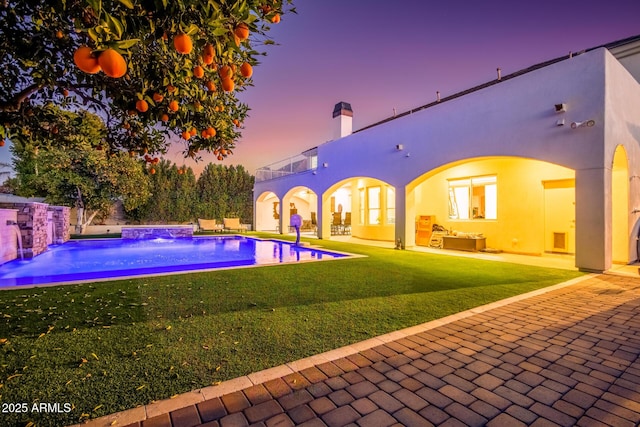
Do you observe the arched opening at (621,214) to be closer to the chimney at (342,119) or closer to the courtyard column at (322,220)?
the courtyard column at (322,220)

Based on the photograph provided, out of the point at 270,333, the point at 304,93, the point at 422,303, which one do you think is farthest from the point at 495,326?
the point at 304,93

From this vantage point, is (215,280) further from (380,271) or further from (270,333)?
(380,271)

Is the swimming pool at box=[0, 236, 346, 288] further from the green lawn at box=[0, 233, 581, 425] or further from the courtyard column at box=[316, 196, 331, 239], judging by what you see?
the courtyard column at box=[316, 196, 331, 239]

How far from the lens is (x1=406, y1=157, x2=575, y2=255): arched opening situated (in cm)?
992

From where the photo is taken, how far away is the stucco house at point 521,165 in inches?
269

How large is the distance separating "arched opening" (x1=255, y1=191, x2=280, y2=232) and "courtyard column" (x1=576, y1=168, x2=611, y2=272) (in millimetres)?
18425

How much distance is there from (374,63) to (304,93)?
3.70 metres

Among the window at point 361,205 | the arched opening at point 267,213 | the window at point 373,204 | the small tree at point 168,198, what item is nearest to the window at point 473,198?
the window at point 373,204

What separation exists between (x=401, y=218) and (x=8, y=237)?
12557 millimetres

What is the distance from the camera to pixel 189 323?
11.6 feet

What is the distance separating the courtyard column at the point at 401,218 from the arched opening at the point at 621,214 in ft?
18.8

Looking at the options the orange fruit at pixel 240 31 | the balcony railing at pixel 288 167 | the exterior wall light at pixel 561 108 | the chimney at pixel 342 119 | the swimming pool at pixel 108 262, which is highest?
the chimney at pixel 342 119

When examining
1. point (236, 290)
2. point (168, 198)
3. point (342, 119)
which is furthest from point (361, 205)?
point (168, 198)

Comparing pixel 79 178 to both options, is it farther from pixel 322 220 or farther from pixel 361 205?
pixel 361 205
